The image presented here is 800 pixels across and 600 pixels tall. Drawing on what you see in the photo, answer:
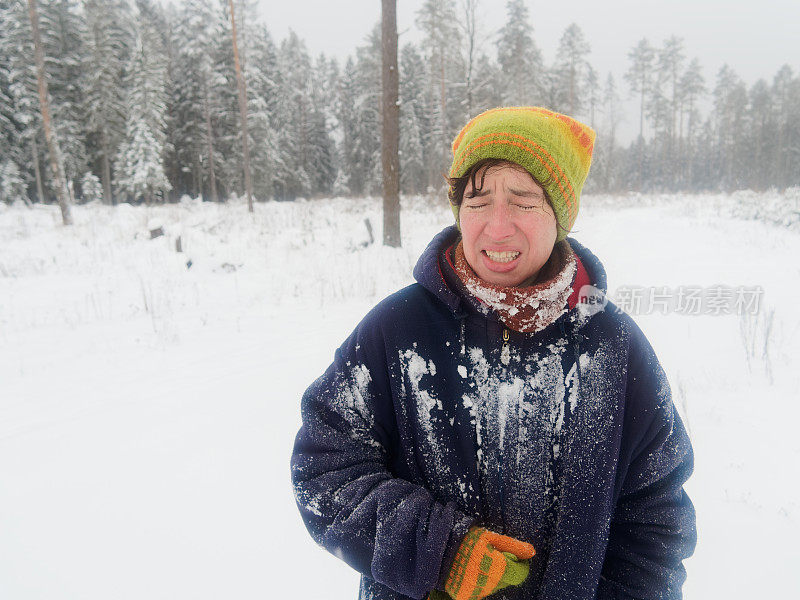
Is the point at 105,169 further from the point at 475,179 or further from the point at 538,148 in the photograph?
the point at 538,148

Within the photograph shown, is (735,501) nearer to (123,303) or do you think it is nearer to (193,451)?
(193,451)

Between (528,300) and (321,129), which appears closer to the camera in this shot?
(528,300)

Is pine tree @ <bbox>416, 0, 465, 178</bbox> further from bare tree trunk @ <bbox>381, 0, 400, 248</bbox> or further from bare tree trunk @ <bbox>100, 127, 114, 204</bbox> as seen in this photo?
bare tree trunk @ <bbox>100, 127, 114, 204</bbox>

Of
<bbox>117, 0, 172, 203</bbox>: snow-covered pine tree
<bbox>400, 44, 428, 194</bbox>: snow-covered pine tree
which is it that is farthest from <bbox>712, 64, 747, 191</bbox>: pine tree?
<bbox>117, 0, 172, 203</bbox>: snow-covered pine tree

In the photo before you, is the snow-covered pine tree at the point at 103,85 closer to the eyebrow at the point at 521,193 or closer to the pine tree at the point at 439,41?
the pine tree at the point at 439,41

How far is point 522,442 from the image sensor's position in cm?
112

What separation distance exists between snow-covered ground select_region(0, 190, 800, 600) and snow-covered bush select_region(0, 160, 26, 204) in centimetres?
2155

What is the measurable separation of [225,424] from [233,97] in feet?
94.2

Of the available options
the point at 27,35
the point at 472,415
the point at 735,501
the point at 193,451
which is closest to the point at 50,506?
the point at 193,451

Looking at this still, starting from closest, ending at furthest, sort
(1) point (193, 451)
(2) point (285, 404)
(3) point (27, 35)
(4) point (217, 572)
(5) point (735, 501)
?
(4) point (217, 572) < (5) point (735, 501) < (1) point (193, 451) < (2) point (285, 404) < (3) point (27, 35)

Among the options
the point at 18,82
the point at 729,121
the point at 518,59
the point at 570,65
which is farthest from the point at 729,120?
the point at 18,82

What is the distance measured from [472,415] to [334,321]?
13.3 ft

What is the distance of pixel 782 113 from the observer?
45.6 meters

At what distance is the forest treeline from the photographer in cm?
2461
